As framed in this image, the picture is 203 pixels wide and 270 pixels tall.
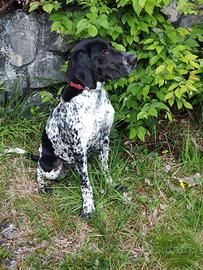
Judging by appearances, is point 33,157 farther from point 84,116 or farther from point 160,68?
point 160,68

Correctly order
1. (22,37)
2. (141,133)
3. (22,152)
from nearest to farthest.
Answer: (141,133) → (22,152) → (22,37)

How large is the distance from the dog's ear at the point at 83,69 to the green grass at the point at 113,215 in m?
0.87

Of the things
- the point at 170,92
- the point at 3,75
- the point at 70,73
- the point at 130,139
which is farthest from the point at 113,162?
the point at 3,75

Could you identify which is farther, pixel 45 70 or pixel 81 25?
pixel 45 70

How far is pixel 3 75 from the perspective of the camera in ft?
15.3

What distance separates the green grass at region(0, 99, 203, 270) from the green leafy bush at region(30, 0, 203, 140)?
0.38 metres

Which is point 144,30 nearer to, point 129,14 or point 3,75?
point 129,14

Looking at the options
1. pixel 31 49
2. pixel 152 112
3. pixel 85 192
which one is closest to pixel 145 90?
pixel 152 112

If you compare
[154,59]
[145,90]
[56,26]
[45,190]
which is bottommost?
[45,190]

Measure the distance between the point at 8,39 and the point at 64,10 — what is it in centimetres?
60

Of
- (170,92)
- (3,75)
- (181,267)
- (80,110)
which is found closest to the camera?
(181,267)

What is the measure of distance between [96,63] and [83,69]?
0.10 metres

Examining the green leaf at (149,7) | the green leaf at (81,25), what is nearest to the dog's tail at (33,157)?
the green leaf at (81,25)

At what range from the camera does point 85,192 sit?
3.83 metres
